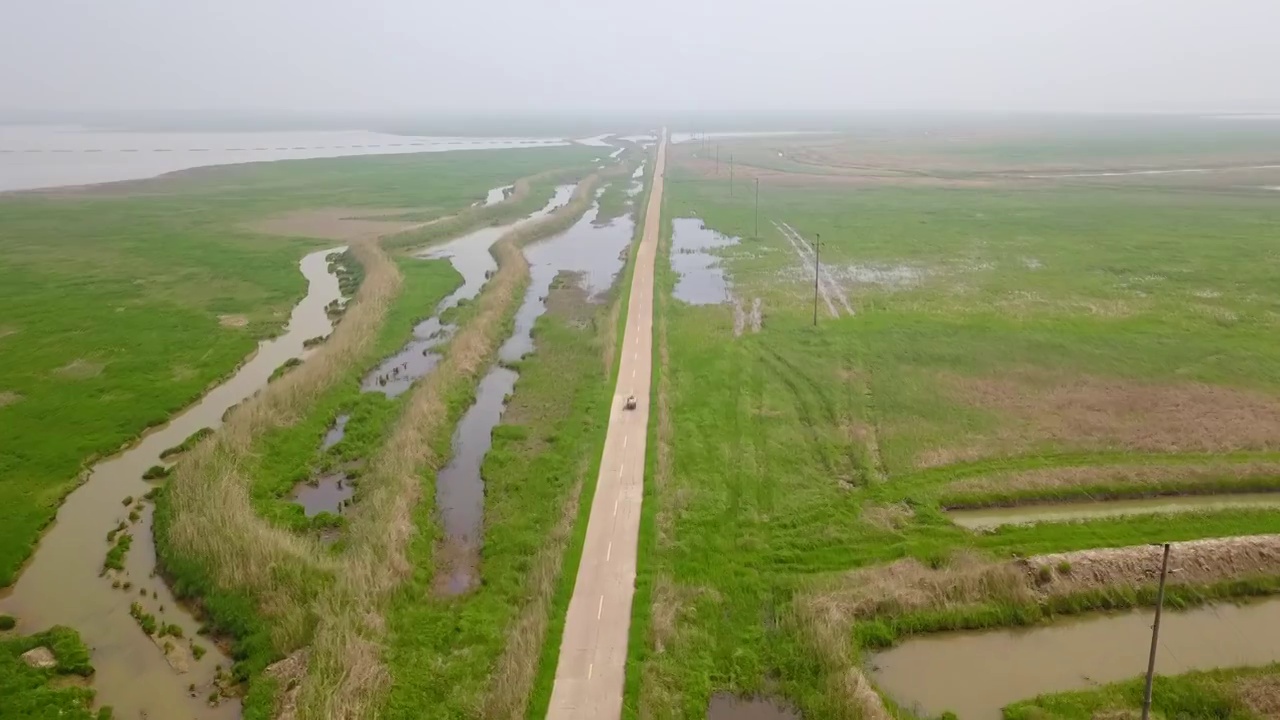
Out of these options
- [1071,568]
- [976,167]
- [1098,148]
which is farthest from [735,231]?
[1098,148]

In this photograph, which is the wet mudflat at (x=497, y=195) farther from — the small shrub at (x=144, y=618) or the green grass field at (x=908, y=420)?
the small shrub at (x=144, y=618)

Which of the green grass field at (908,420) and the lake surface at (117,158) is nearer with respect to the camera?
the green grass field at (908,420)

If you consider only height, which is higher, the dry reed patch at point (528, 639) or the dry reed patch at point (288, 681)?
the dry reed patch at point (528, 639)

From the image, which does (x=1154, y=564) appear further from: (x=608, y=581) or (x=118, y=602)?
(x=118, y=602)

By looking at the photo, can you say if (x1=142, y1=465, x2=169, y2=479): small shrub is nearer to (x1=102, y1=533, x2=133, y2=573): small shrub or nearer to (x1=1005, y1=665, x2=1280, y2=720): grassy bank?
(x1=102, y1=533, x2=133, y2=573): small shrub

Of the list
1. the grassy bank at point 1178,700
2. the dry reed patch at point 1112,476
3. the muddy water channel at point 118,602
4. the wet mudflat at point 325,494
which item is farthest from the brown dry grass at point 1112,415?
the muddy water channel at point 118,602

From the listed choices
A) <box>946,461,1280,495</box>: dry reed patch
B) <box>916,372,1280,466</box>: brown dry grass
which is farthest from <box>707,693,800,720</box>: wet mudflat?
<box>916,372,1280,466</box>: brown dry grass

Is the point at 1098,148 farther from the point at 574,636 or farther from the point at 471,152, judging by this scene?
the point at 574,636
